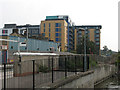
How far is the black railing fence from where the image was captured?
8637 mm

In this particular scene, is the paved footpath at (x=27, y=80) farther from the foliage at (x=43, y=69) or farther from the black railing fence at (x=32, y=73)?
the foliage at (x=43, y=69)

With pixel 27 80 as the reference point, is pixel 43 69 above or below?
above

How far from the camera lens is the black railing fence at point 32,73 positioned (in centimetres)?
864

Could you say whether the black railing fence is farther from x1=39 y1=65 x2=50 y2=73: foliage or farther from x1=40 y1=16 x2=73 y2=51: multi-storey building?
x1=40 y1=16 x2=73 y2=51: multi-storey building

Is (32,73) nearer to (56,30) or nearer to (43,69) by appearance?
(43,69)

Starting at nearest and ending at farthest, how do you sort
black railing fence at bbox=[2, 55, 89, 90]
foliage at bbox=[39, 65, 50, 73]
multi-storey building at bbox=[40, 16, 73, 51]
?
1. black railing fence at bbox=[2, 55, 89, 90]
2. foliage at bbox=[39, 65, 50, 73]
3. multi-storey building at bbox=[40, 16, 73, 51]

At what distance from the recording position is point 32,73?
9.98 metres

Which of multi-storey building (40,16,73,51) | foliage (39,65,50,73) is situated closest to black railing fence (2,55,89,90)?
foliage (39,65,50,73)

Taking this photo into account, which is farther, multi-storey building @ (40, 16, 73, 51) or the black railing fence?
multi-storey building @ (40, 16, 73, 51)

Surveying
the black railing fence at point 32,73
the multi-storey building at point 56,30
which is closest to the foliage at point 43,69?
the black railing fence at point 32,73

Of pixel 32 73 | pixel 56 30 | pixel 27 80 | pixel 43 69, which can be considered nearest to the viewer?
pixel 27 80

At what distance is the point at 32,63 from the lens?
393 inches

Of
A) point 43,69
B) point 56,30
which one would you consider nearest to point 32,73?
point 43,69

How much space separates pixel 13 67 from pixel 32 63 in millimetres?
1318
